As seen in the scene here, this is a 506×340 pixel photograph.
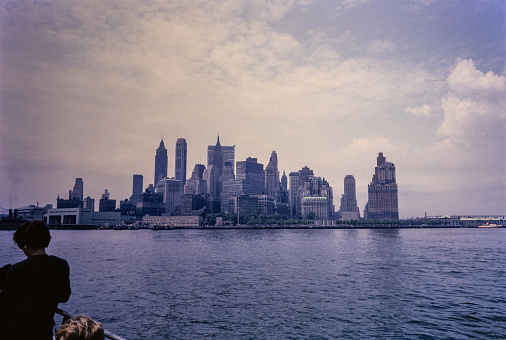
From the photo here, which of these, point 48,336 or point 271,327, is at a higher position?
point 48,336

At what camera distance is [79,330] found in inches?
176

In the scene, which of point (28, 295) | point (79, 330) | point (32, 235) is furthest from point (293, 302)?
point (79, 330)

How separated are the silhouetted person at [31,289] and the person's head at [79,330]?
1823mm

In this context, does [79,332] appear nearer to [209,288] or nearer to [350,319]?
[350,319]

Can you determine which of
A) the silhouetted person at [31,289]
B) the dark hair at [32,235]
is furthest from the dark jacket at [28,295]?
the dark hair at [32,235]

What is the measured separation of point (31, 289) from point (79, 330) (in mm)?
2280

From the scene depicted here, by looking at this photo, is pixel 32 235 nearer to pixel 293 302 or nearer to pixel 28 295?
pixel 28 295

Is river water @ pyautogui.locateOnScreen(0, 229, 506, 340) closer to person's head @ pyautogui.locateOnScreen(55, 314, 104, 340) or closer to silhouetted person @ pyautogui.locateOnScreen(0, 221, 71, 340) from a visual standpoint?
silhouetted person @ pyautogui.locateOnScreen(0, 221, 71, 340)

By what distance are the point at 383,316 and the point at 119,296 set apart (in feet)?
75.6

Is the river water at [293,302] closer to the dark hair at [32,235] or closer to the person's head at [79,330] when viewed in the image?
Answer: the dark hair at [32,235]

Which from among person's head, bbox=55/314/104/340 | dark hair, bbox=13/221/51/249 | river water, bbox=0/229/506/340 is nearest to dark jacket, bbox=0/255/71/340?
dark hair, bbox=13/221/51/249

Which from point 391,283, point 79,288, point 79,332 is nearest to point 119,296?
point 79,288

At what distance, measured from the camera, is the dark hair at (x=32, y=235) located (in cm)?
624

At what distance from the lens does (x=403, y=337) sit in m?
22.1
